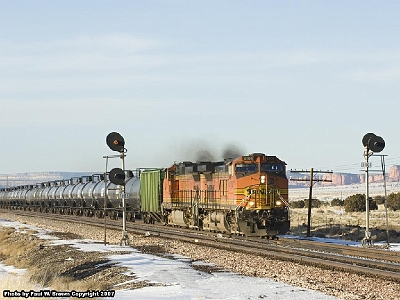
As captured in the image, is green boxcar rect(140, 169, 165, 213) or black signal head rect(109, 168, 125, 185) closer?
black signal head rect(109, 168, 125, 185)

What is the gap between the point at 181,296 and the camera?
15211mm

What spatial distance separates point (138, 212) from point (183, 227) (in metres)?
10.9

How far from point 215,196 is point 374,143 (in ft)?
31.3

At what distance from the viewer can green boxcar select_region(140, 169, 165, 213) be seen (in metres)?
47.7

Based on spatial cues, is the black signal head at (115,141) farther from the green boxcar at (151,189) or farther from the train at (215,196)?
the green boxcar at (151,189)

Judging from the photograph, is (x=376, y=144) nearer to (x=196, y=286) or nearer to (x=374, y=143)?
(x=374, y=143)

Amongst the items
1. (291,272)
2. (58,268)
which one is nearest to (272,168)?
(291,272)

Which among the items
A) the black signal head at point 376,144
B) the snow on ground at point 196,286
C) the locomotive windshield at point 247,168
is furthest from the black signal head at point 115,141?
the black signal head at point 376,144

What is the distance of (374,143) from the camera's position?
2939 centimetres

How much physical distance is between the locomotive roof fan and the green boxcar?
67.1 feet

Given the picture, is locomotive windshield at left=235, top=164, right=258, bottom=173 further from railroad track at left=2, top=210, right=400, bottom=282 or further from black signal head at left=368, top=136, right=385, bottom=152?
black signal head at left=368, top=136, right=385, bottom=152

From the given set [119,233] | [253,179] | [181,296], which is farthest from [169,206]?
[181,296]

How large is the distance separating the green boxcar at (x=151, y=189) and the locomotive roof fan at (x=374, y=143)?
2044 centimetres

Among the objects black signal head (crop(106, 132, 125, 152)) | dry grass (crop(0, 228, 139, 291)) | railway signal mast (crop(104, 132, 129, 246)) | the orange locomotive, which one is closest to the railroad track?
the orange locomotive
